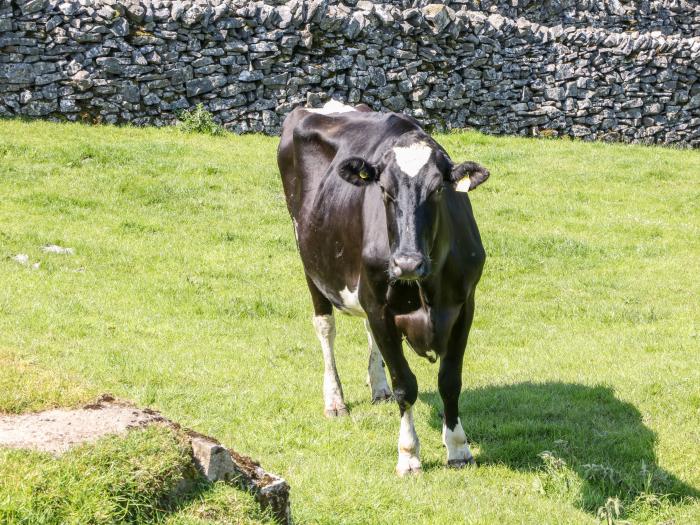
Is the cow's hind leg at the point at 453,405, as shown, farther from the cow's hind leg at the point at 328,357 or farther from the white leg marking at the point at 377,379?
the white leg marking at the point at 377,379

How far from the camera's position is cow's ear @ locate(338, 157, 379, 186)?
6.71 meters

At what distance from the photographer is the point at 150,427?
17.5 ft

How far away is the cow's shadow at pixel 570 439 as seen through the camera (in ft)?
21.9

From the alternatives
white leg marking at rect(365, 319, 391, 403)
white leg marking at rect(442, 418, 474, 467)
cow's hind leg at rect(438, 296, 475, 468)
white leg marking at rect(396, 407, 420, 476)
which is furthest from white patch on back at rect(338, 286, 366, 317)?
white leg marking at rect(442, 418, 474, 467)

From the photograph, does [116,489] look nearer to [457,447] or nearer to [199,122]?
[457,447]

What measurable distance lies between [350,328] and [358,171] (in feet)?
15.4

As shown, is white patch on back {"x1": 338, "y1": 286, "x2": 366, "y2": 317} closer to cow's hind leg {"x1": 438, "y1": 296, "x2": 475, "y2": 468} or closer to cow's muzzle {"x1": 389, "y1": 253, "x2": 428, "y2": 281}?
cow's hind leg {"x1": 438, "y1": 296, "x2": 475, "y2": 468}

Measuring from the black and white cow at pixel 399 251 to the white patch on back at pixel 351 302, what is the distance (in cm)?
1

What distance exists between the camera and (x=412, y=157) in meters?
6.46

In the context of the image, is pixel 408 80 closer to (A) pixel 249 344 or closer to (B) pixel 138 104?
(B) pixel 138 104

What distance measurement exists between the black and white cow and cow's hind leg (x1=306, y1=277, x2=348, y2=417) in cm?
1

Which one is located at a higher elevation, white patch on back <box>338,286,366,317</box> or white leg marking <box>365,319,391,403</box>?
white patch on back <box>338,286,366,317</box>

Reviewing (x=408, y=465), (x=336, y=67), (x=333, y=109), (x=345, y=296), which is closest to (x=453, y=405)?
(x=408, y=465)

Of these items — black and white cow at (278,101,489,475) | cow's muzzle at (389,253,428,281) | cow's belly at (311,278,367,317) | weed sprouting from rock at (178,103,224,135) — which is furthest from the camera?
weed sprouting from rock at (178,103,224,135)
